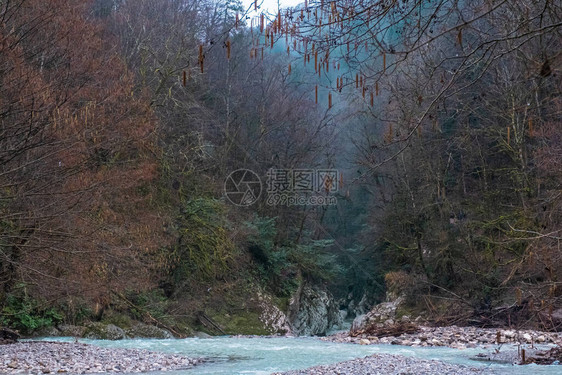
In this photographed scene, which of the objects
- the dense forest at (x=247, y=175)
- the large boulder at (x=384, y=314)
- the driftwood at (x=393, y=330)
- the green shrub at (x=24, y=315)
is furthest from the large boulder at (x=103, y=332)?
the large boulder at (x=384, y=314)

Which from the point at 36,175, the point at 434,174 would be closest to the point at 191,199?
the point at 434,174

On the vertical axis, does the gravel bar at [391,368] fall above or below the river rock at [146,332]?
above

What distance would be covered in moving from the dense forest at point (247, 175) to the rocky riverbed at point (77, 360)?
1188 mm

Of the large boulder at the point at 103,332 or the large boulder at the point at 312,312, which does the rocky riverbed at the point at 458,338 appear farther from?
the large boulder at the point at 312,312

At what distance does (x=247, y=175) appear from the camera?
25766 millimetres

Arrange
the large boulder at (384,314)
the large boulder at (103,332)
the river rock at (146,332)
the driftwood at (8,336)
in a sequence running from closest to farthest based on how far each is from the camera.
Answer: the driftwood at (8,336) < the large boulder at (103,332) < the river rock at (146,332) < the large boulder at (384,314)

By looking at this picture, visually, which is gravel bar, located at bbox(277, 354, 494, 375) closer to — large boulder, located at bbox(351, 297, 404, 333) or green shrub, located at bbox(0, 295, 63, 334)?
green shrub, located at bbox(0, 295, 63, 334)

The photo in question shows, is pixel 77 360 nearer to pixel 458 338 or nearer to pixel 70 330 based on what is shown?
pixel 70 330

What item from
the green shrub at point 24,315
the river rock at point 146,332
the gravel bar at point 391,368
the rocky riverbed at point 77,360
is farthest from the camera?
the river rock at point 146,332

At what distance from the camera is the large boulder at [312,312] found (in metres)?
24.7

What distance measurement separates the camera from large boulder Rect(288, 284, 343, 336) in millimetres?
24656

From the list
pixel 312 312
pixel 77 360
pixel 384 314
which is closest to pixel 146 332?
pixel 77 360

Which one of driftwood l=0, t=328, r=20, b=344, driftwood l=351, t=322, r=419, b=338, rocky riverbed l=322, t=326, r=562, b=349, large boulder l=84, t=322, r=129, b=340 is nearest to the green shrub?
driftwood l=0, t=328, r=20, b=344

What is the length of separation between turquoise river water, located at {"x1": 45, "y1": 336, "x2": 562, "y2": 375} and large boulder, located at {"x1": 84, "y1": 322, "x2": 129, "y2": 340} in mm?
938
